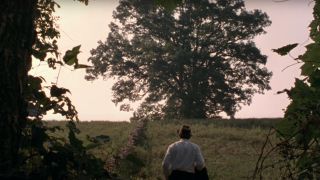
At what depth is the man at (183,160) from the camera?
8.20 m

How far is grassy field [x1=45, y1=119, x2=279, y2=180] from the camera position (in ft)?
61.2

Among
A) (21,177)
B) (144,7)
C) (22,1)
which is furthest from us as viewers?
(144,7)

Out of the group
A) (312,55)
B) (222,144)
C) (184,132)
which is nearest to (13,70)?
(312,55)

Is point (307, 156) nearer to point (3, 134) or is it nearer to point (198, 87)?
point (3, 134)

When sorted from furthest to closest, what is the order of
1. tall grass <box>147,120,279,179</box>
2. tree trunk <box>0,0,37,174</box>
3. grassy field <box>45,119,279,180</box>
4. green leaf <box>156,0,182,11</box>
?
grassy field <box>45,119,279,180</box>
tall grass <box>147,120,279,179</box>
green leaf <box>156,0,182,11</box>
tree trunk <box>0,0,37,174</box>

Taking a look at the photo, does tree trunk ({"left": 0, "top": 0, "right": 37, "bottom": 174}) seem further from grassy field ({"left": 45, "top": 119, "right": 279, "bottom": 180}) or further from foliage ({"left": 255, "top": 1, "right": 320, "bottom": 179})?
grassy field ({"left": 45, "top": 119, "right": 279, "bottom": 180})

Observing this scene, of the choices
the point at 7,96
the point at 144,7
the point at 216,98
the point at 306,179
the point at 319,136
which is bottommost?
the point at 306,179

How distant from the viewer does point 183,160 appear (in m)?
8.22

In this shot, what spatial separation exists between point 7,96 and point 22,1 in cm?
39

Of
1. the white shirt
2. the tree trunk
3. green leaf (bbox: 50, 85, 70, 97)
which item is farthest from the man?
the tree trunk

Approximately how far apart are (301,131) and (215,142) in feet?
77.5

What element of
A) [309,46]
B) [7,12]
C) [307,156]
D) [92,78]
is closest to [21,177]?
[7,12]

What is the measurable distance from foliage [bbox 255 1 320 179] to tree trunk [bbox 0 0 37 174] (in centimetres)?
99

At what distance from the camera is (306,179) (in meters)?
2.12
